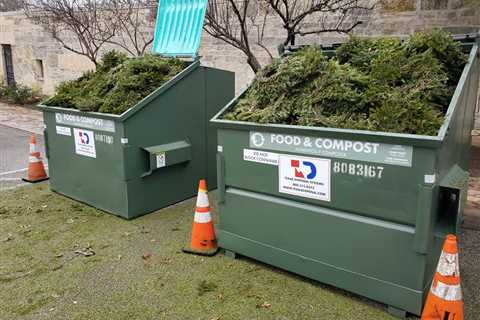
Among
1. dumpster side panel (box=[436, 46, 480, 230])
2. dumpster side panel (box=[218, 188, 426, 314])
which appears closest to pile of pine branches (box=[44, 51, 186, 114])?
dumpster side panel (box=[218, 188, 426, 314])

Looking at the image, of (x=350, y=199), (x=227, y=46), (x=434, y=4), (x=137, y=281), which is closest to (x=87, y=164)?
(x=137, y=281)

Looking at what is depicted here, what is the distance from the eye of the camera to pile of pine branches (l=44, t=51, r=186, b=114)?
457 cm

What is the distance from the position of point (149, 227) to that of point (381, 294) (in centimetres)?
246

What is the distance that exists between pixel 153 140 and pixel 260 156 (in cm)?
177

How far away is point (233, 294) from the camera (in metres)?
3.10

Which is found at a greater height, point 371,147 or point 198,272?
point 371,147

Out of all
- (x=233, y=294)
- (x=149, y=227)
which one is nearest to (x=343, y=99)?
(x=233, y=294)

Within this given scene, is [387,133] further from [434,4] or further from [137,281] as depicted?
[434,4]

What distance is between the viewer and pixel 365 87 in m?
3.14

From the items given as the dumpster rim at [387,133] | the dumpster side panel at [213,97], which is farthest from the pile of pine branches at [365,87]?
the dumpster side panel at [213,97]

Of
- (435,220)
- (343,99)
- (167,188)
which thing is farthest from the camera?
(167,188)

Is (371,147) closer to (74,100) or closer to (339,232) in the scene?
(339,232)

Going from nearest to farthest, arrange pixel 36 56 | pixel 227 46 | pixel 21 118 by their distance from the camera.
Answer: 1. pixel 227 46
2. pixel 21 118
3. pixel 36 56

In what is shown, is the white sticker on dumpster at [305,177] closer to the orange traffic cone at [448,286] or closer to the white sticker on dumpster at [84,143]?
the orange traffic cone at [448,286]
